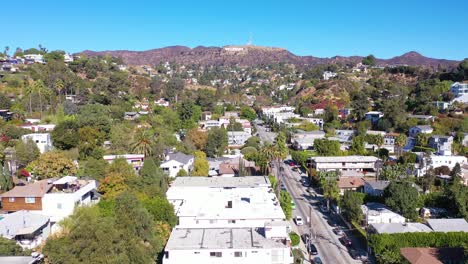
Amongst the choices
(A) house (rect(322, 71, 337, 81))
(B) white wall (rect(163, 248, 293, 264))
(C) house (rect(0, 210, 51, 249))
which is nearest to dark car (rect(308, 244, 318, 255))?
(B) white wall (rect(163, 248, 293, 264))

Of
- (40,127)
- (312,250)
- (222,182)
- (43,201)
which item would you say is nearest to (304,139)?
(222,182)

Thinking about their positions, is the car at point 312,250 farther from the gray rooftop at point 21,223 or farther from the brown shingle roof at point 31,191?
Answer: the brown shingle roof at point 31,191

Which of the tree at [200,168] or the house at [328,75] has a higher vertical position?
the house at [328,75]

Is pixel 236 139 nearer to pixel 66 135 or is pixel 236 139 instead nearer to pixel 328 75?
pixel 66 135

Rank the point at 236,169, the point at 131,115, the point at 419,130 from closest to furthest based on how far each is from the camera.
Result: the point at 236,169, the point at 419,130, the point at 131,115

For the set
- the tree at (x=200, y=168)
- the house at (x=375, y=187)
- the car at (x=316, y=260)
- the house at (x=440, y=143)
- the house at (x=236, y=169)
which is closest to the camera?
the car at (x=316, y=260)

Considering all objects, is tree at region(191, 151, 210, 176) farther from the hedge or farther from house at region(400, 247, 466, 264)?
house at region(400, 247, 466, 264)

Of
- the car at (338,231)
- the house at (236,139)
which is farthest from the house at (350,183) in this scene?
the house at (236,139)
